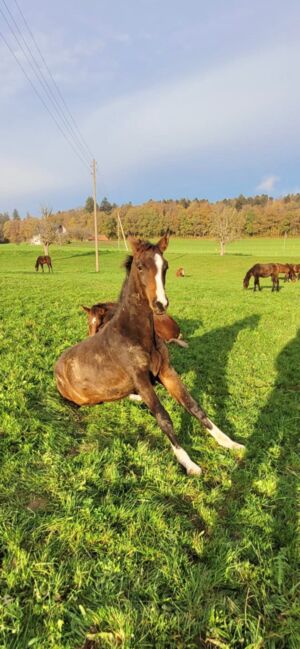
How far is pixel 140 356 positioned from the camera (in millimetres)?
4418

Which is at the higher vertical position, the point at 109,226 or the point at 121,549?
the point at 109,226

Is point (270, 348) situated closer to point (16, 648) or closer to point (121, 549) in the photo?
point (121, 549)

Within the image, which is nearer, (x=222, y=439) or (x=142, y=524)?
(x=142, y=524)

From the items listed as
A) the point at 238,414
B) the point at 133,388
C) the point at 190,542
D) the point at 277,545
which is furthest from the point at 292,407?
the point at 190,542

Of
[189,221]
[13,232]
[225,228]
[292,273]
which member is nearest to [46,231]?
[225,228]

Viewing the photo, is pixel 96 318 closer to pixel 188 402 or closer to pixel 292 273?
pixel 188 402

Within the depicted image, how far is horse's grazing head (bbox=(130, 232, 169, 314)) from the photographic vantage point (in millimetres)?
3996

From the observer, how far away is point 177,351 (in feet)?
29.6

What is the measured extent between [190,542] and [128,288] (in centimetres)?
285

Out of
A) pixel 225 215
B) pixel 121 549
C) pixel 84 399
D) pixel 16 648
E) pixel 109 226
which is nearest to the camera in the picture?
pixel 16 648

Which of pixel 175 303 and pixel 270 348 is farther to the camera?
pixel 175 303

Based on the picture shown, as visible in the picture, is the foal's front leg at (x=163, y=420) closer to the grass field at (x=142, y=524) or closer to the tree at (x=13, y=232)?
the grass field at (x=142, y=524)

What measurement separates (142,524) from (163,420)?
48.5 inches

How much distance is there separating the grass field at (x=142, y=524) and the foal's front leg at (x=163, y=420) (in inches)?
4.7
